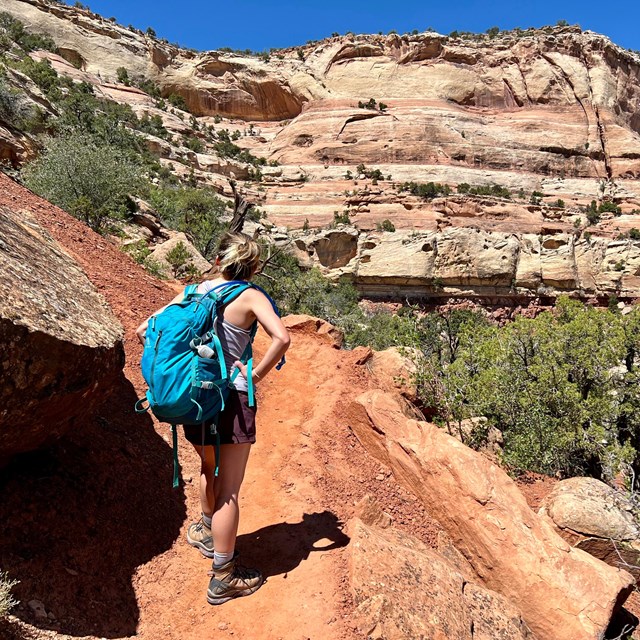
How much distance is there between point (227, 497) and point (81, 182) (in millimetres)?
9949

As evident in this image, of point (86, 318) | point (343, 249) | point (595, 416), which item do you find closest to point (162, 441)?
point (86, 318)

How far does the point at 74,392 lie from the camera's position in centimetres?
240

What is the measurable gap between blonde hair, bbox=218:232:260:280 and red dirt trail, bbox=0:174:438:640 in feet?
4.02

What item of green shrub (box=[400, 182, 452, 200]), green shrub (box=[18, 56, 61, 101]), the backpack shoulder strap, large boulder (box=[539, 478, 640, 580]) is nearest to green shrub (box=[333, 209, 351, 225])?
green shrub (box=[400, 182, 452, 200])

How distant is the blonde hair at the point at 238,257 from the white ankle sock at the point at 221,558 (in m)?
1.48

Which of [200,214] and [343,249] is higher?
[343,249]

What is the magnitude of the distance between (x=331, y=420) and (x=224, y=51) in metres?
59.2

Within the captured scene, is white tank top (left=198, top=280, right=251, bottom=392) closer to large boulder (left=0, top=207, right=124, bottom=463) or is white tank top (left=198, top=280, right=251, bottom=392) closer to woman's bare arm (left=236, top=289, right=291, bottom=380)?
woman's bare arm (left=236, top=289, right=291, bottom=380)

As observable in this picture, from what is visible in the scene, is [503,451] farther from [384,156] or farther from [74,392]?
[384,156]

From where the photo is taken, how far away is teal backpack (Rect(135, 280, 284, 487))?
6.80 feet

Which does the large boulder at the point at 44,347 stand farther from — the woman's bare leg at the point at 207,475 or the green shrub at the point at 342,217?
the green shrub at the point at 342,217

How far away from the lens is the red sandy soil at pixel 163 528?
7.18 feet

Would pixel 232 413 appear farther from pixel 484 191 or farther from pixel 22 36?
pixel 22 36

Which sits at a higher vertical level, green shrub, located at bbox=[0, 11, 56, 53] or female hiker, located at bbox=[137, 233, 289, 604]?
green shrub, located at bbox=[0, 11, 56, 53]
